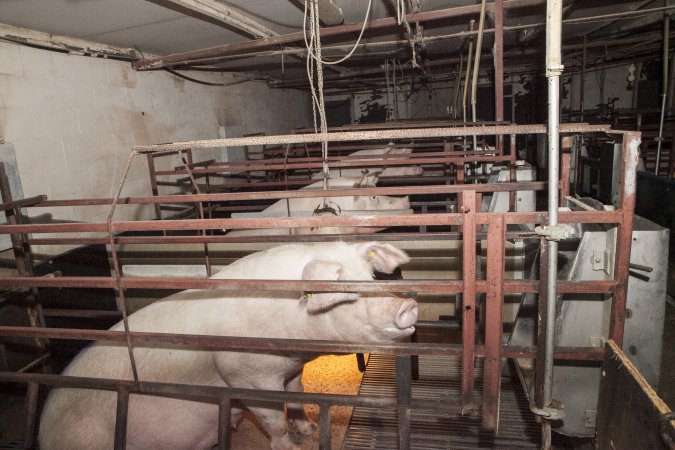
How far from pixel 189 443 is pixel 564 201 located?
10.5ft

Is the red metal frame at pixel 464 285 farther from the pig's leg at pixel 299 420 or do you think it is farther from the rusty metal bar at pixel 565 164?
the pig's leg at pixel 299 420

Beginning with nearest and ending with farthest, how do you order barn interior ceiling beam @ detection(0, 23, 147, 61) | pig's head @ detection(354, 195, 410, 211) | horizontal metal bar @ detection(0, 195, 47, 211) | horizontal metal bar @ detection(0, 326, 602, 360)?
horizontal metal bar @ detection(0, 326, 602, 360) < horizontal metal bar @ detection(0, 195, 47, 211) < barn interior ceiling beam @ detection(0, 23, 147, 61) < pig's head @ detection(354, 195, 410, 211)

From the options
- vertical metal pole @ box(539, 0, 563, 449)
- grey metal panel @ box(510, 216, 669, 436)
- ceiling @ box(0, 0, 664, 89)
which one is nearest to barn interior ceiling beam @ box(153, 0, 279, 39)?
ceiling @ box(0, 0, 664, 89)

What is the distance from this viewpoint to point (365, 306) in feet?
6.97

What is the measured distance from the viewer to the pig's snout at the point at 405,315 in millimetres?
1999

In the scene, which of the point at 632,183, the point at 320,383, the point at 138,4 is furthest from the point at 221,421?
the point at 138,4

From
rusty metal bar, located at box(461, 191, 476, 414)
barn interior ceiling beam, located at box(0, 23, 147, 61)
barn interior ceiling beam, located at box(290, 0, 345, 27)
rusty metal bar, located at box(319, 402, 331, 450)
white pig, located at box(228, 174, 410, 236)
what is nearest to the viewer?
rusty metal bar, located at box(461, 191, 476, 414)

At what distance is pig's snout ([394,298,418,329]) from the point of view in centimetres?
200

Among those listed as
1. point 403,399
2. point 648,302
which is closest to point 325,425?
point 403,399

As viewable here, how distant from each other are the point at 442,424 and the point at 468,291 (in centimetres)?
145

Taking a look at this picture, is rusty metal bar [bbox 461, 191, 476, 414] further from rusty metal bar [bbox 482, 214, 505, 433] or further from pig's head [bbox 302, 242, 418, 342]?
pig's head [bbox 302, 242, 418, 342]

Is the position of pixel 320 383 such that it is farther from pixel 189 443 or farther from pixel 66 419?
pixel 66 419

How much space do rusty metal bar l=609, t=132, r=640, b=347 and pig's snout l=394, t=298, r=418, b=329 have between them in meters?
0.89

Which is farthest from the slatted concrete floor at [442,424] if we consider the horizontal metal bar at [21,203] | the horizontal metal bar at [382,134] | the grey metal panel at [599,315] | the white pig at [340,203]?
the horizontal metal bar at [21,203]
